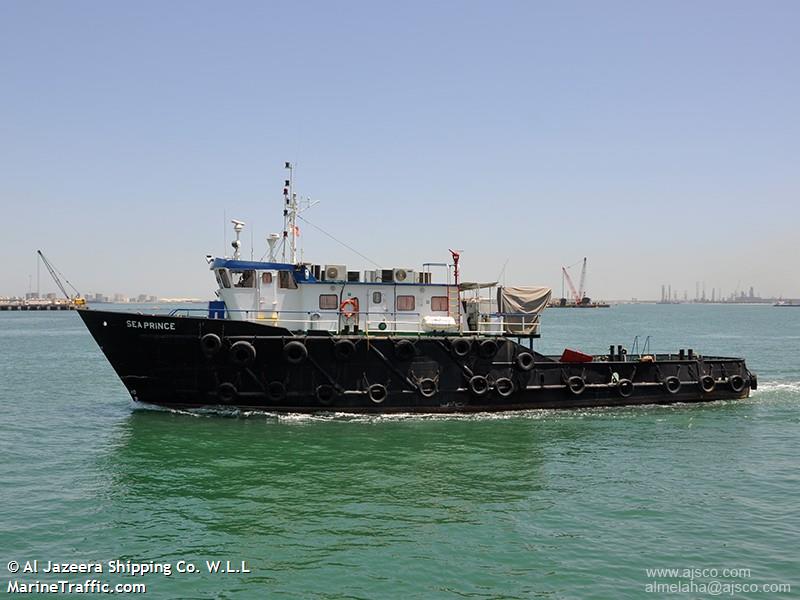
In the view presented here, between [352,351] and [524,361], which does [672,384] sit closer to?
[524,361]

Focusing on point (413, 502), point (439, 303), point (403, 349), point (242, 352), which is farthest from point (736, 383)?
point (242, 352)

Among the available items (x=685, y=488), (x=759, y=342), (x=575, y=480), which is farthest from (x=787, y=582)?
(x=759, y=342)

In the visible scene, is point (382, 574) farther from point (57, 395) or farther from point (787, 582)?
point (57, 395)

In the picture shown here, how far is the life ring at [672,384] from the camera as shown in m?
21.9

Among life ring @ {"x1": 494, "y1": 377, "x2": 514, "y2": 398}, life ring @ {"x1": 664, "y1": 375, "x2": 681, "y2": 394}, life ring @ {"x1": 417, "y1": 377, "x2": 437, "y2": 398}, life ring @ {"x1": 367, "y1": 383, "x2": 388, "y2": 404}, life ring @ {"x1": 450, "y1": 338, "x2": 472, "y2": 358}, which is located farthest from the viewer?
life ring @ {"x1": 664, "y1": 375, "x2": 681, "y2": 394}

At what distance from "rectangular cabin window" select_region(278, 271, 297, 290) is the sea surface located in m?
3.76

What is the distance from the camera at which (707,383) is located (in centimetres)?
2253

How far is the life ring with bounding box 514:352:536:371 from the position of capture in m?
20.1

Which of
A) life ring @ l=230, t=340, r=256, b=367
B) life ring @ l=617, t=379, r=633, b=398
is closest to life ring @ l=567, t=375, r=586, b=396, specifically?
life ring @ l=617, t=379, r=633, b=398

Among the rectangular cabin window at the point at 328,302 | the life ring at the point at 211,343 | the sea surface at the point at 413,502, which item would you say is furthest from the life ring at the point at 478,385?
the life ring at the point at 211,343

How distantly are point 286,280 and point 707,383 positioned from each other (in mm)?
14013

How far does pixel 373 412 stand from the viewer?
19109 millimetres

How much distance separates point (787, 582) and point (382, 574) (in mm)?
5584

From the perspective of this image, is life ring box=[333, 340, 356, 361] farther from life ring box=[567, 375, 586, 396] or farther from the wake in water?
life ring box=[567, 375, 586, 396]
